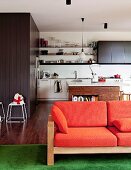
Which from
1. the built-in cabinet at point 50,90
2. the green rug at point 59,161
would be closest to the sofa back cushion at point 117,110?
the green rug at point 59,161

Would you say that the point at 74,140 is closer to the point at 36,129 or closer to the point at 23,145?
the point at 23,145

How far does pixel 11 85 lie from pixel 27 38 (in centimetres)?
128

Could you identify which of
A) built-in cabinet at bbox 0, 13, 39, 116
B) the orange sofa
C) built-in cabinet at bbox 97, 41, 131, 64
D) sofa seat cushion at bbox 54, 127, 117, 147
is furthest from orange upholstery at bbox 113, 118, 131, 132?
built-in cabinet at bbox 97, 41, 131, 64

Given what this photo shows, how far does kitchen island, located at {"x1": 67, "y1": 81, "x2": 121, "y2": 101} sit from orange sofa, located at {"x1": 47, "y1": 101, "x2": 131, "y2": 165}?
275 centimetres

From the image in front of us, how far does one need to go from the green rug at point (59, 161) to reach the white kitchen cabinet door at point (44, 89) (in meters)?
6.08

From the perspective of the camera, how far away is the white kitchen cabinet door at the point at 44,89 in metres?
10.0

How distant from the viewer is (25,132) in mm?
5219

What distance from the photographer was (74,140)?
10.9 ft

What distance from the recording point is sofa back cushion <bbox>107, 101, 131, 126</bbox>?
12.9ft

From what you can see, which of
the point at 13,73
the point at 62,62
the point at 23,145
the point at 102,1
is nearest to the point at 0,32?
the point at 13,73

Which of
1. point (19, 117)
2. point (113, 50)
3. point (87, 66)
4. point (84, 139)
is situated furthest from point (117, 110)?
point (87, 66)

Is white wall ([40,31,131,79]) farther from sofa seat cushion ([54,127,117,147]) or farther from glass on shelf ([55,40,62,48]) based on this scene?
sofa seat cushion ([54,127,117,147])

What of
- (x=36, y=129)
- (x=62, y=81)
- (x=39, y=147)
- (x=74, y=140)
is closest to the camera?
(x=74, y=140)

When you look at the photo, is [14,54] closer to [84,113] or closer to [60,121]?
[84,113]
